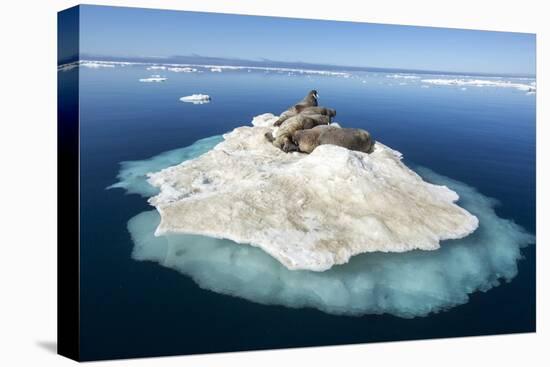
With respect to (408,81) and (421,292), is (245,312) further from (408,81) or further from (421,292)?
(408,81)

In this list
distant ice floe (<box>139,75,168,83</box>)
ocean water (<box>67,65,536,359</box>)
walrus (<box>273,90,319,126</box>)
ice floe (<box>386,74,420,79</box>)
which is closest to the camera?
ocean water (<box>67,65,536,359</box>)

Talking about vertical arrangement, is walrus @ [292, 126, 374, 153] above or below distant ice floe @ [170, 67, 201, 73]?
below

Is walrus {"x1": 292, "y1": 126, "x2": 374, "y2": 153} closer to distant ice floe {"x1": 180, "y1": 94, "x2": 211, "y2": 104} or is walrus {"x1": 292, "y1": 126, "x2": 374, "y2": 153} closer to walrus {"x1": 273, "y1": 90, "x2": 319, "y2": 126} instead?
walrus {"x1": 273, "y1": 90, "x2": 319, "y2": 126}

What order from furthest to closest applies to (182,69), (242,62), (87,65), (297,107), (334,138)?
(297,107) → (334,138) → (182,69) → (242,62) → (87,65)

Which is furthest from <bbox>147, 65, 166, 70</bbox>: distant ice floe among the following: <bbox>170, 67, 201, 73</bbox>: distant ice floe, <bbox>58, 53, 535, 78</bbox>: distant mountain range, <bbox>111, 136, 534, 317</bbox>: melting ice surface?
<bbox>111, 136, 534, 317</bbox>: melting ice surface

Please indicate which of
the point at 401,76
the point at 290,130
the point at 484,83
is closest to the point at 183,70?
the point at 290,130

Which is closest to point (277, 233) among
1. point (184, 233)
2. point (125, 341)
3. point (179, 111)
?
point (184, 233)

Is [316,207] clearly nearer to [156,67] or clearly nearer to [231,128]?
[231,128]
